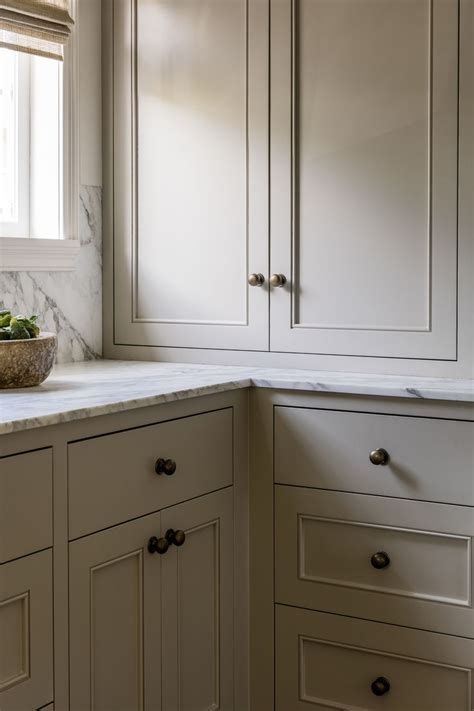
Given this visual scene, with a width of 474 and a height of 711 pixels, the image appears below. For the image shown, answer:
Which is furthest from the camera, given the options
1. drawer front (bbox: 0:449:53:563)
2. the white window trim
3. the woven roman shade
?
the white window trim

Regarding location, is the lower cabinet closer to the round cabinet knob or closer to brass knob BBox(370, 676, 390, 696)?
the round cabinet knob

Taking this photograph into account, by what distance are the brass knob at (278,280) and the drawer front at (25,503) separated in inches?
37.8

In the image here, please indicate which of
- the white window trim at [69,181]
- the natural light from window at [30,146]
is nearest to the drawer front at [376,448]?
the white window trim at [69,181]

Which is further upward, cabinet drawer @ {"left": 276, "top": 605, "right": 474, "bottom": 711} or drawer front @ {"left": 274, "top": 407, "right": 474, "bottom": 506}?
drawer front @ {"left": 274, "top": 407, "right": 474, "bottom": 506}

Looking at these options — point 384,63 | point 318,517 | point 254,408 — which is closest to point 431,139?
point 384,63

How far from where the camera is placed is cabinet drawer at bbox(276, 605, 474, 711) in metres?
1.91

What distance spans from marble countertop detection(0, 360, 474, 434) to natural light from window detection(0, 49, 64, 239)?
445 millimetres

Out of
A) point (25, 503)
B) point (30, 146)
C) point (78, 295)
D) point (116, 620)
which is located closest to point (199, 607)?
point (116, 620)

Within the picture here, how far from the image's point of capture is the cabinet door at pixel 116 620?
1635 millimetres

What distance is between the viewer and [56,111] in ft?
8.06

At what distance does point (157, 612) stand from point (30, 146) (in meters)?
1.38

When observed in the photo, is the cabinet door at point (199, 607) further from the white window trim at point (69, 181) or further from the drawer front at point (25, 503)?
the white window trim at point (69, 181)

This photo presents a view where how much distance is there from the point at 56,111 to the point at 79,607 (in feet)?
4.76

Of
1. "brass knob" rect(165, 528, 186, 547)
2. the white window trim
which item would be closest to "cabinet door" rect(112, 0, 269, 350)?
the white window trim
